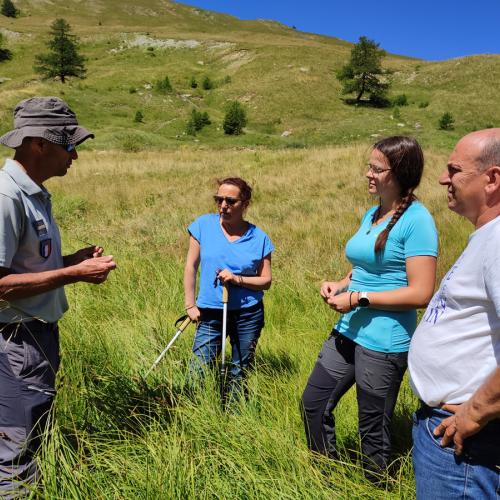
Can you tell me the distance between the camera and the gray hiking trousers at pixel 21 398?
6.39 feet

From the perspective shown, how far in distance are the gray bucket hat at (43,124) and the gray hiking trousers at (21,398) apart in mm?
862

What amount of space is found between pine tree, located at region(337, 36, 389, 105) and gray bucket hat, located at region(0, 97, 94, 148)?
45.1m

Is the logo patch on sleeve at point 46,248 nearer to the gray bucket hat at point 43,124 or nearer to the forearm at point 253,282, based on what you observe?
the gray bucket hat at point 43,124

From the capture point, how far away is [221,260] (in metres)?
3.09

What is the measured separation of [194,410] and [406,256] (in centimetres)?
140

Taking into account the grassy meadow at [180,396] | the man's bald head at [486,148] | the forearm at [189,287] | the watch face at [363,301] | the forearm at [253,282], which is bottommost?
the grassy meadow at [180,396]

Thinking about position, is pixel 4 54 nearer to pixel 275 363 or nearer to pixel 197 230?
pixel 197 230

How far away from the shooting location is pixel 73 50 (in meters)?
48.6

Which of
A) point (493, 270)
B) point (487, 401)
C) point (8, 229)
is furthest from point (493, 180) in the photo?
point (8, 229)

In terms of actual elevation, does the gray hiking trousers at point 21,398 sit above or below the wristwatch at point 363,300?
below

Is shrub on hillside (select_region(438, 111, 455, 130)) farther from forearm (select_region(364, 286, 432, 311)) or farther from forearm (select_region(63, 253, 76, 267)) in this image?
forearm (select_region(63, 253, 76, 267))

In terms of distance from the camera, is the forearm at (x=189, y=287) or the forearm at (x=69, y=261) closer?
the forearm at (x=69, y=261)

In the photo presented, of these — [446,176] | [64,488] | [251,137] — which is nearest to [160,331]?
[64,488]

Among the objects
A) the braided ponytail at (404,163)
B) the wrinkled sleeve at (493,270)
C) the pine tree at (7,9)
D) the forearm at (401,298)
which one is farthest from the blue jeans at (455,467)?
the pine tree at (7,9)
